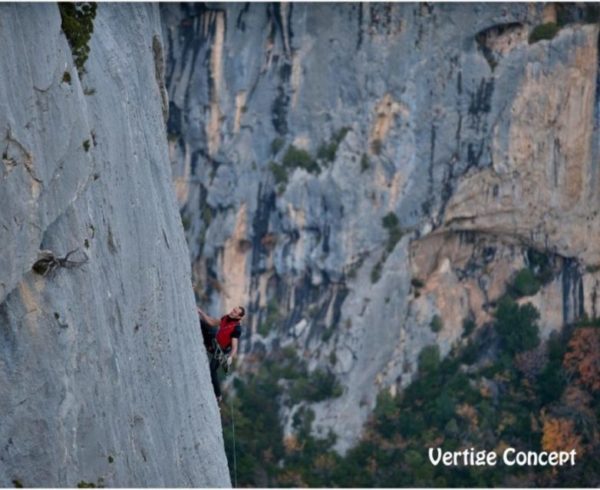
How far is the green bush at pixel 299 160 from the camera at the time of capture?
55.2 metres

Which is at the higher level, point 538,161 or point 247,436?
point 538,161

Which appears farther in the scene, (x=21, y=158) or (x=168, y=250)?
(x=168, y=250)

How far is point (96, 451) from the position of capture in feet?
50.1

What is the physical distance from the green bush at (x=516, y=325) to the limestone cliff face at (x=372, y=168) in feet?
1.72

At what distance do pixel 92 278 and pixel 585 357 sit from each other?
139 ft

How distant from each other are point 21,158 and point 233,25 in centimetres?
4005

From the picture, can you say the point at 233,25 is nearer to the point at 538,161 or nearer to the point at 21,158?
the point at 538,161

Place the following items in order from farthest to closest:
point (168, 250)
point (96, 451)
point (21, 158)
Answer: point (168, 250)
point (96, 451)
point (21, 158)

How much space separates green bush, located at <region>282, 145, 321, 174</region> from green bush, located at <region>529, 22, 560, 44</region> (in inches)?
300

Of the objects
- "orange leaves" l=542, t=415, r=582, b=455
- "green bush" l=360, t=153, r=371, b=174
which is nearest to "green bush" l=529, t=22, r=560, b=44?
"green bush" l=360, t=153, r=371, b=174

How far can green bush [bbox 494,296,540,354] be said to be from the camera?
56.6 metres

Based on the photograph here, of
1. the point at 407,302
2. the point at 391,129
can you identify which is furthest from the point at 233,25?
the point at 407,302

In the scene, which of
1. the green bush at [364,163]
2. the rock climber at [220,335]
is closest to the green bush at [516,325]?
the green bush at [364,163]

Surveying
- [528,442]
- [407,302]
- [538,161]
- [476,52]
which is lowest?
[528,442]
